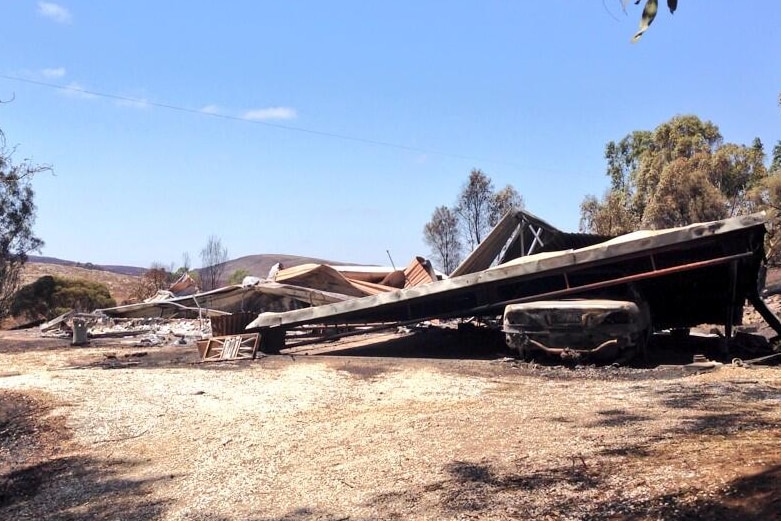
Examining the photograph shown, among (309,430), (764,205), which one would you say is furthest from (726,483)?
(764,205)

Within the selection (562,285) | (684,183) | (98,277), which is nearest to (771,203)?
(684,183)

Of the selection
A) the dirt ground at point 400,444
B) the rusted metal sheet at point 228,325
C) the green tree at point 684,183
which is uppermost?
the green tree at point 684,183

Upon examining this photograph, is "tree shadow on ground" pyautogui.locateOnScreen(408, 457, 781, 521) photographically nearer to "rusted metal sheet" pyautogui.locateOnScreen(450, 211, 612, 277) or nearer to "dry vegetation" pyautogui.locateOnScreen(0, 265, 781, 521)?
"dry vegetation" pyautogui.locateOnScreen(0, 265, 781, 521)

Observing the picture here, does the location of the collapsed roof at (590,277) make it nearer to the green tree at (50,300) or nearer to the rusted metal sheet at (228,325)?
the rusted metal sheet at (228,325)

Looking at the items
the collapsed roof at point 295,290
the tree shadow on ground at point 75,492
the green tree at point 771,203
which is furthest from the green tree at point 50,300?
the green tree at point 771,203

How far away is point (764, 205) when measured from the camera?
28.5m

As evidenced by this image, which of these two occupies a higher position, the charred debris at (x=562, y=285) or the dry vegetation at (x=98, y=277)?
the dry vegetation at (x=98, y=277)

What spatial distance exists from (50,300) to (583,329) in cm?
3041

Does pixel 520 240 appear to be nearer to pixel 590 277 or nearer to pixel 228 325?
pixel 590 277

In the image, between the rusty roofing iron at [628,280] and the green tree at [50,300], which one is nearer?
the rusty roofing iron at [628,280]

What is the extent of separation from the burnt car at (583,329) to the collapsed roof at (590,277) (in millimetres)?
915

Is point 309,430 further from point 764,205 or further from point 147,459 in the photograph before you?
point 764,205

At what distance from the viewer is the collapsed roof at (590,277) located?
10.2m

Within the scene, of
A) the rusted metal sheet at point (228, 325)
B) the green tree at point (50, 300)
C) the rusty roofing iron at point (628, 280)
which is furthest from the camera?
the green tree at point (50, 300)
